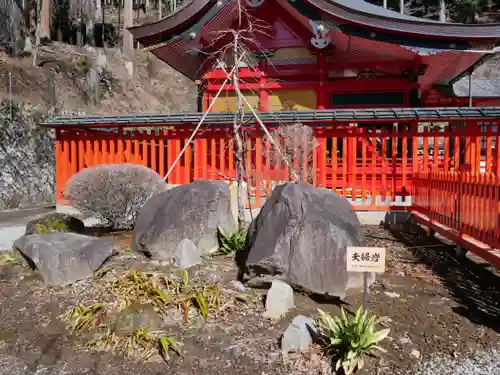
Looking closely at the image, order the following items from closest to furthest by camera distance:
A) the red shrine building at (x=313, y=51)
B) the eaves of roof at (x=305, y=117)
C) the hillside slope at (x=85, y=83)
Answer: the eaves of roof at (x=305, y=117) < the red shrine building at (x=313, y=51) < the hillside slope at (x=85, y=83)

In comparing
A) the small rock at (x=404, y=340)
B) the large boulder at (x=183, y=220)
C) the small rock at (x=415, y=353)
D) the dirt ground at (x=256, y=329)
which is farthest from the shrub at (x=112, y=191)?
the small rock at (x=415, y=353)

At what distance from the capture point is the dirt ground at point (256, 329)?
11.6ft

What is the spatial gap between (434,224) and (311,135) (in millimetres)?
3100

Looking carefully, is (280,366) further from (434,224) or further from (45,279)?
(434,224)

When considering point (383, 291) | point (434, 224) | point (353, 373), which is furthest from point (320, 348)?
point (434, 224)

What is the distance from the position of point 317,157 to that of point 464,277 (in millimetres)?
4559

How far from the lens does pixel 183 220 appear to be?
589 cm

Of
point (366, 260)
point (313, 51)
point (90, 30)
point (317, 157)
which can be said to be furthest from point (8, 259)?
point (90, 30)

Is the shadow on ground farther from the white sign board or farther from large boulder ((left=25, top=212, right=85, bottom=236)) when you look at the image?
large boulder ((left=25, top=212, right=85, bottom=236))

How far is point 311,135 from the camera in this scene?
914cm

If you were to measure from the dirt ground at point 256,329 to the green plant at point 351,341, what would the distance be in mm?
113

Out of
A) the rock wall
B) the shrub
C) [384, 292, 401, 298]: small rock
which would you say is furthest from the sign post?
the rock wall

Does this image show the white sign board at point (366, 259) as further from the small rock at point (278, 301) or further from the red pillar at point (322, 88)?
the red pillar at point (322, 88)

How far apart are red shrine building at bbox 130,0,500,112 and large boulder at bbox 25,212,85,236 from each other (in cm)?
550
